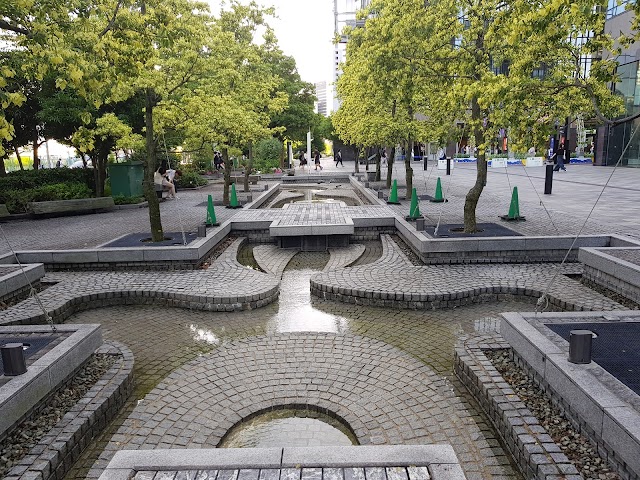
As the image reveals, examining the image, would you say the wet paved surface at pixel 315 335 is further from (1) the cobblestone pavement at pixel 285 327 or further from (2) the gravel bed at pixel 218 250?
(2) the gravel bed at pixel 218 250

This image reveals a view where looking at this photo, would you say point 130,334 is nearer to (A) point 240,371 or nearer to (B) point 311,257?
(A) point 240,371

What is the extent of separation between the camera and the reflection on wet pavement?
4867mm

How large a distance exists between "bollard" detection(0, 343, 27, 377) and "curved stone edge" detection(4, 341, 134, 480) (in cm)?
67

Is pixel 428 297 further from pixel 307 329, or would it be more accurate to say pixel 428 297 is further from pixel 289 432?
pixel 289 432

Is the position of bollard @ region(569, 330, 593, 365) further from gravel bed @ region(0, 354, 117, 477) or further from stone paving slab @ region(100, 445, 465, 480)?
gravel bed @ region(0, 354, 117, 477)

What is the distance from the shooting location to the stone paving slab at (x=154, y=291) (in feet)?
27.8

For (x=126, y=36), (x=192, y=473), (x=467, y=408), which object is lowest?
(x=467, y=408)

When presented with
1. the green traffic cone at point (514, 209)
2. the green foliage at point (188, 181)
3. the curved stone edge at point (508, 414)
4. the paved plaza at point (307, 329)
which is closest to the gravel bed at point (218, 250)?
the paved plaza at point (307, 329)

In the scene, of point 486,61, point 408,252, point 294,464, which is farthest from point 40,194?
point 294,464

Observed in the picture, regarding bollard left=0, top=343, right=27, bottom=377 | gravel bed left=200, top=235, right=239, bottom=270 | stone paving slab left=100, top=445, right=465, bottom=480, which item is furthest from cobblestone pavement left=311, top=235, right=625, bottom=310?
bollard left=0, top=343, right=27, bottom=377

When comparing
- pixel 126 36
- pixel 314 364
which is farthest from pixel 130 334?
pixel 126 36

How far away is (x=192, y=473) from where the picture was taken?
370 cm

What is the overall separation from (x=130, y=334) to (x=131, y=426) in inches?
117

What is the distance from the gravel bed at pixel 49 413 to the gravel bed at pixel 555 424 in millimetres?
4766
